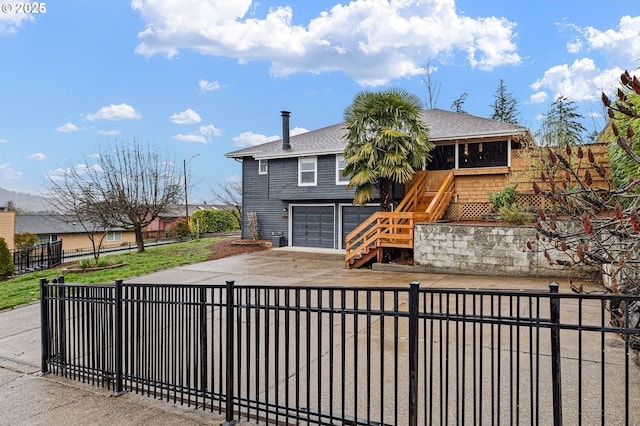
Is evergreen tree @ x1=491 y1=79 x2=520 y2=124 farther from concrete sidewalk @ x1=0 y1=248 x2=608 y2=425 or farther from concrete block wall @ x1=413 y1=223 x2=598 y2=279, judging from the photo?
concrete sidewalk @ x1=0 y1=248 x2=608 y2=425

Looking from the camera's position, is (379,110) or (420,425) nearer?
(420,425)

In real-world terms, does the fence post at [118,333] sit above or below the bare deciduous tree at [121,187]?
below

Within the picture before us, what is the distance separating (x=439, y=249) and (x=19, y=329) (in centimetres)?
962

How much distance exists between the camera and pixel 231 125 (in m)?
34.0

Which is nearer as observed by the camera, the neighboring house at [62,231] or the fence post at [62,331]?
the fence post at [62,331]

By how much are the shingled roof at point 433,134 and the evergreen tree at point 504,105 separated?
14185mm

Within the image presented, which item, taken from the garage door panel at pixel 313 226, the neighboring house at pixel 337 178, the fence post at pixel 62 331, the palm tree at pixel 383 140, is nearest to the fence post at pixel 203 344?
the fence post at pixel 62 331

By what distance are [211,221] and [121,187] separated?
30.2 ft

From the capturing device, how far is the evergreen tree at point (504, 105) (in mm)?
30469

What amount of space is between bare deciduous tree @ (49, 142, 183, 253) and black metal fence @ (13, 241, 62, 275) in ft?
6.43

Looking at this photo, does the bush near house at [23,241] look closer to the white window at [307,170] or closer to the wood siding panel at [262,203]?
the wood siding panel at [262,203]

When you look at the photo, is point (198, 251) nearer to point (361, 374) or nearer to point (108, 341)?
point (108, 341)

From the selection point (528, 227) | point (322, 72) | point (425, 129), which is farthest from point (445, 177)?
point (322, 72)
